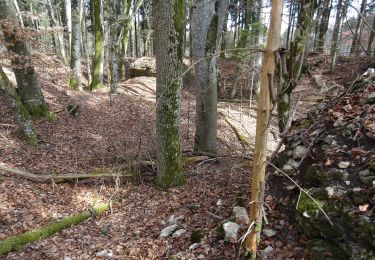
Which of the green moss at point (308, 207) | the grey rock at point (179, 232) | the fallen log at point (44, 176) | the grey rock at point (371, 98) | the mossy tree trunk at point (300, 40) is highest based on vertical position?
the mossy tree trunk at point (300, 40)

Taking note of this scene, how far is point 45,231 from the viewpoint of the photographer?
4.67m

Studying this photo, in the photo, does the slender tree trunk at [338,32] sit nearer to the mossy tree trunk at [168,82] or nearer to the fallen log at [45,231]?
the mossy tree trunk at [168,82]

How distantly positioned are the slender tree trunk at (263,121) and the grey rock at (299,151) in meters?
1.71

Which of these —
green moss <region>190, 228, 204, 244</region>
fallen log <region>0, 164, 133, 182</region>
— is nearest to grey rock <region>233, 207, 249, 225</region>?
green moss <region>190, 228, 204, 244</region>

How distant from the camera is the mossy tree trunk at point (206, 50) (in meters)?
6.88

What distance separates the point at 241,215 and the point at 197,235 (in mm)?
705

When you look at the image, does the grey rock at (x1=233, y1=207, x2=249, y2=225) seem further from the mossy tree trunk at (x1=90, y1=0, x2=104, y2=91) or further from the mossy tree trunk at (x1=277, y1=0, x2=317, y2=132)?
the mossy tree trunk at (x1=90, y1=0, x2=104, y2=91)

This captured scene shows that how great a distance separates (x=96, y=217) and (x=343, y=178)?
4086mm

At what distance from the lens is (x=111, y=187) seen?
252 inches

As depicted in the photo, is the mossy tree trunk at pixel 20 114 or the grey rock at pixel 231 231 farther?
the mossy tree trunk at pixel 20 114

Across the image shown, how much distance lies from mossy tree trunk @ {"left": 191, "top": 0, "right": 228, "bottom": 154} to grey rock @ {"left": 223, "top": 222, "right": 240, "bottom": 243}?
11.8 ft

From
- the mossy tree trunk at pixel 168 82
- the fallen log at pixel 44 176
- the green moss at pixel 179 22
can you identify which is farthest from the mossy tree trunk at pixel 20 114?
the green moss at pixel 179 22

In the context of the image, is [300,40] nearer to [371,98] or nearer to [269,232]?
[371,98]

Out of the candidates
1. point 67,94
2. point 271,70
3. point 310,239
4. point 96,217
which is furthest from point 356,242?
point 67,94
